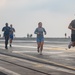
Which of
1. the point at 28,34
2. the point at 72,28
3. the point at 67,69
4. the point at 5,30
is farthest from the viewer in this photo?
the point at 28,34

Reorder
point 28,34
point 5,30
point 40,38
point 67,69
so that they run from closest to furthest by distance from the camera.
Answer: point 67,69 < point 40,38 < point 5,30 < point 28,34

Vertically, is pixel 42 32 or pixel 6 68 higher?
pixel 42 32

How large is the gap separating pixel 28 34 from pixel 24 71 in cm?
6885

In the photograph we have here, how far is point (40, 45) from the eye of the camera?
22391 mm

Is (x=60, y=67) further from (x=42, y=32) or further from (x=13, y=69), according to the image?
(x=42, y=32)

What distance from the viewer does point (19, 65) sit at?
1576cm

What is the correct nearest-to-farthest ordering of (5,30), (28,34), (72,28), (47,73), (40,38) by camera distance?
(47,73) < (72,28) < (40,38) < (5,30) < (28,34)

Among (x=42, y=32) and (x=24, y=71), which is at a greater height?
(x=42, y=32)

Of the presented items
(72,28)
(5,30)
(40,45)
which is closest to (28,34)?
(5,30)

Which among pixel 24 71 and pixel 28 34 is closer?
pixel 24 71

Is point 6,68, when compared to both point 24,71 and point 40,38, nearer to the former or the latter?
point 24,71

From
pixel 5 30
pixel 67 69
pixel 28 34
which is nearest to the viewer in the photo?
pixel 67 69

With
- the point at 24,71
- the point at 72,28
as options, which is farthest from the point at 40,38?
the point at 24,71

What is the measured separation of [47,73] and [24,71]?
3.21ft
